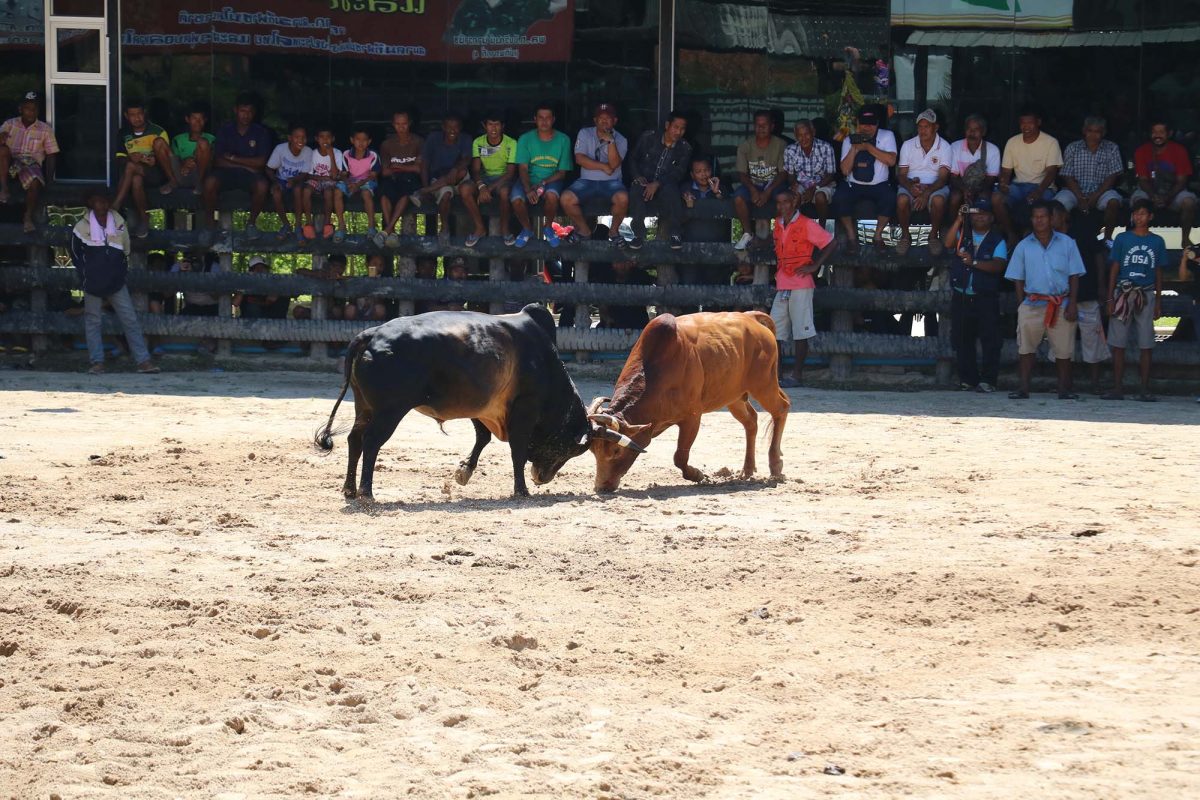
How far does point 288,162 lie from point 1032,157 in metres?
7.77

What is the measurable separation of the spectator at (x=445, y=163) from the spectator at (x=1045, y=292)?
5700 mm

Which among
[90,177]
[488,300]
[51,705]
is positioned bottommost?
[51,705]

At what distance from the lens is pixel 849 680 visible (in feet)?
20.5

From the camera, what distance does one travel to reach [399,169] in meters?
16.3

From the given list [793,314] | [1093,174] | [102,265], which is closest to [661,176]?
[793,314]

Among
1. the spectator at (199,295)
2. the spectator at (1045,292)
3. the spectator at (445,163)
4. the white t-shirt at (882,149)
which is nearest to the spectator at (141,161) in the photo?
the spectator at (199,295)

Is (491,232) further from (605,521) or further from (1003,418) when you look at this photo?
(605,521)

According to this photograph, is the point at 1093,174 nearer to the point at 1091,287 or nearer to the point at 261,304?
the point at 1091,287

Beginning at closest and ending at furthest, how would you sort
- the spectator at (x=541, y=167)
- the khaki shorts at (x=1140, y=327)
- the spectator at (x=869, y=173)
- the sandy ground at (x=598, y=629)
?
the sandy ground at (x=598, y=629), the khaki shorts at (x=1140, y=327), the spectator at (x=869, y=173), the spectator at (x=541, y=167)

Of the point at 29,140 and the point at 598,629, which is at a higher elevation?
the point at 29,140

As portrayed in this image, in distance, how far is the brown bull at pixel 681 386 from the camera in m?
10.3

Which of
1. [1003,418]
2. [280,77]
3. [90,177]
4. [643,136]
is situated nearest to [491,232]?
[643,136]

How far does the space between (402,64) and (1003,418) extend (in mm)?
7974

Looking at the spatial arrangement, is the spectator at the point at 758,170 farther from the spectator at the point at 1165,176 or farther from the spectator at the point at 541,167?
the spectator at the point at 1165,176
